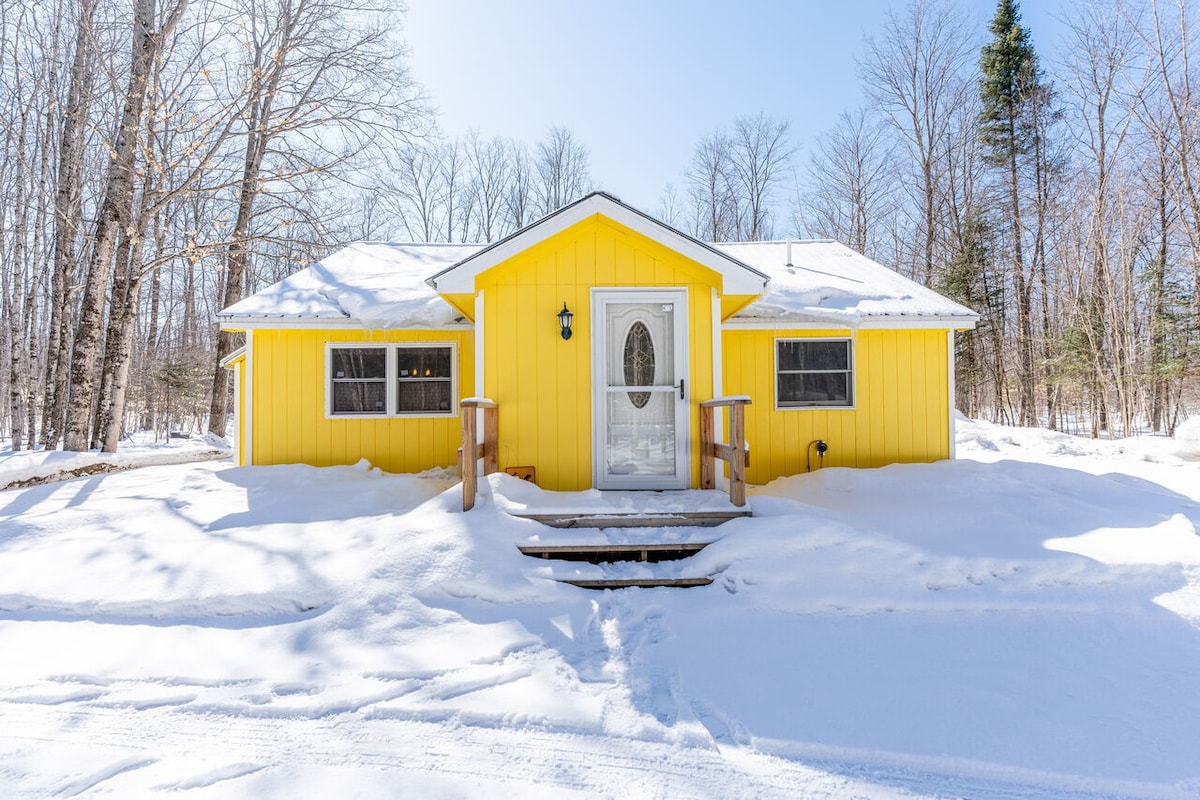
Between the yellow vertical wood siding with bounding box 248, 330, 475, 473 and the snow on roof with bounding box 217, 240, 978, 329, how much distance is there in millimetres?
371

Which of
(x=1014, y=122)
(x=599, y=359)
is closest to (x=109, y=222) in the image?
(x=599, y=359)

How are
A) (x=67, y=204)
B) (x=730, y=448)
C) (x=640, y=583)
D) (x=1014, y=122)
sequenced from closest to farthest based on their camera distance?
(x=640, y=583), (x=730, y=448), (x=67, y=204), (x=1014, y=122)

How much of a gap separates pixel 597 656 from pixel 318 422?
5717 millimetres

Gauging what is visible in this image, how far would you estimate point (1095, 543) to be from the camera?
155 inches

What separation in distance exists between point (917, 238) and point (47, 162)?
82.7 ft

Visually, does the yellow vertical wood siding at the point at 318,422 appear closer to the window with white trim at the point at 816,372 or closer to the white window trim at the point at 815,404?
the white window trim at the point at 815,404

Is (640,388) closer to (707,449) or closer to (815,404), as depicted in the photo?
(707,449)

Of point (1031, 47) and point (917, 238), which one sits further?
point (917, 238)

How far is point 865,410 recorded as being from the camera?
22.4ft

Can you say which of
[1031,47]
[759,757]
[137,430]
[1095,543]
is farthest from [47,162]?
[1031,47]

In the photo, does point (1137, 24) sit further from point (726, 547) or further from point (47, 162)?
point (47, 162)

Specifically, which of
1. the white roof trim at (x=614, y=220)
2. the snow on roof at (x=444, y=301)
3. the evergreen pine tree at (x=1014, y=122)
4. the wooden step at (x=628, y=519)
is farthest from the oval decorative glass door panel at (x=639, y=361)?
the evergreen pine tree at (x=1014, y=122)

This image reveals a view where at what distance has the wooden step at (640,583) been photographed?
3725 mm

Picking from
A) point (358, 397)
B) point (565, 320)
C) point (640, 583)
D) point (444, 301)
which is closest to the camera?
point (640, 583)
